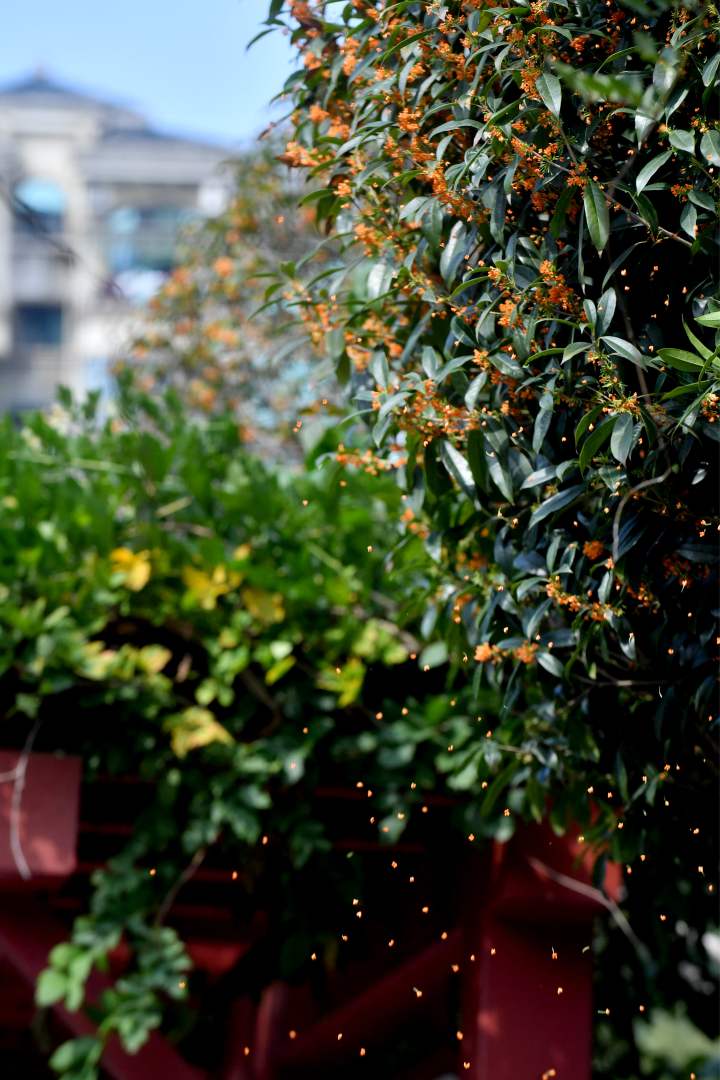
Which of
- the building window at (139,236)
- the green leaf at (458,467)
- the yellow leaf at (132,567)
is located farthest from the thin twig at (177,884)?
the building window at (139,236)

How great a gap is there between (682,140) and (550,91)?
15 centimetres

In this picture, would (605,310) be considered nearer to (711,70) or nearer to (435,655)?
(711,70)

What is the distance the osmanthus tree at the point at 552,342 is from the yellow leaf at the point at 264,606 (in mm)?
694

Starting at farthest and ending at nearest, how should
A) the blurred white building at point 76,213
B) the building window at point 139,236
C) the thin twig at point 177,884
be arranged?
the blurred white building at point 76,213
the building window at point 139,236
the thin twig at point 177,884

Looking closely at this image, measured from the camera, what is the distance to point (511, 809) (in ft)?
7.04

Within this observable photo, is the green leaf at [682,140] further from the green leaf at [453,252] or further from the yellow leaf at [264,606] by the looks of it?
the yellow leaf at [264,606]

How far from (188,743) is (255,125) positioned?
261 cm

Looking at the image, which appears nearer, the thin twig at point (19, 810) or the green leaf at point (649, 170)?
the green leaf at point (649, 170)

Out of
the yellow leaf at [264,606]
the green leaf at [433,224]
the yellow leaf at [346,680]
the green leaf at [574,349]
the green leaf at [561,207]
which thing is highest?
the green leaf at [561,207]

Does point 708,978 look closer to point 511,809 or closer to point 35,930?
point 511,809

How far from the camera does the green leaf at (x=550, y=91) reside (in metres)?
1.02

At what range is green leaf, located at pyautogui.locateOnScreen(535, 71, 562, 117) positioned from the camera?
3.36 ft

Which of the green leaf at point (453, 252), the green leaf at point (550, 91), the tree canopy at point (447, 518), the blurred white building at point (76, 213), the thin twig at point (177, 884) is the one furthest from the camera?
the blurred white building at point (76, 213)

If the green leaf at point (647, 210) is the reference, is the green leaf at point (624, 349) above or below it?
below
